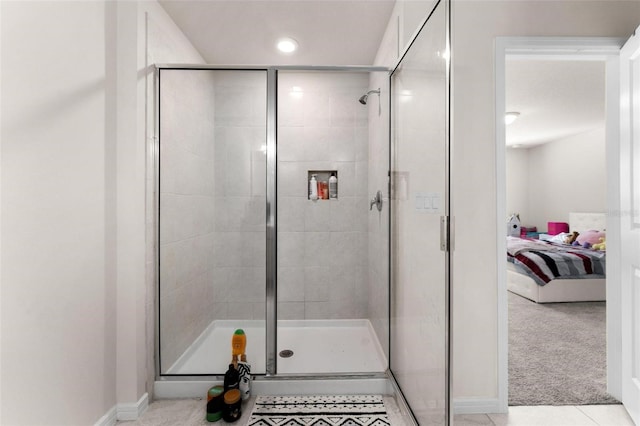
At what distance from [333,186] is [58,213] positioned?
1772 millimetres

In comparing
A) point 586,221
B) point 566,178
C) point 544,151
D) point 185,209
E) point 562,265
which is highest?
point 544,151

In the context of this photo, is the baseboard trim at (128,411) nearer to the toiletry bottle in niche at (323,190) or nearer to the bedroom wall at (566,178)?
the toiletry bottle in niche at (323,190)

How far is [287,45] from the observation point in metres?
2.37

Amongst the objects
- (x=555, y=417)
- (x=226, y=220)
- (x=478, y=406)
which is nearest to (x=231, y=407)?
(x=226, y=220)

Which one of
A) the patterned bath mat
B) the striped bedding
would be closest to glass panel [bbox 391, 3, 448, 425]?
the patterned bath mat

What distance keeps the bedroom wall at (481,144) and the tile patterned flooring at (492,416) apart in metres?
0.08

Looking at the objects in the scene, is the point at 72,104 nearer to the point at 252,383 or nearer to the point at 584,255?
the point at 252,383

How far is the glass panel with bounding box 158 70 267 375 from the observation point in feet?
6.29

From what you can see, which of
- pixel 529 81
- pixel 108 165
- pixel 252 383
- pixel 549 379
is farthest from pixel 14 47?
pixel 529 81

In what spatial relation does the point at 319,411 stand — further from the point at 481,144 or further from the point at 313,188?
the point at 481,144

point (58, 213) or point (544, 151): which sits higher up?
point (544, 151)

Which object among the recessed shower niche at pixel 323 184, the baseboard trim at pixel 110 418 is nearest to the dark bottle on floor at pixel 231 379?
the baseboard trim at pixel 110 418

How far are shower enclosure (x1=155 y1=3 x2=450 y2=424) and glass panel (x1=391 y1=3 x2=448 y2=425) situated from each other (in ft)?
0.04

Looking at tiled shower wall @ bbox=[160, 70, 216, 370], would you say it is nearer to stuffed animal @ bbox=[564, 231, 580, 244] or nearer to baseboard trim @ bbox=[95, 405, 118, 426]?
baseboard trim @ bbox=[95, 405, 118, 426]
